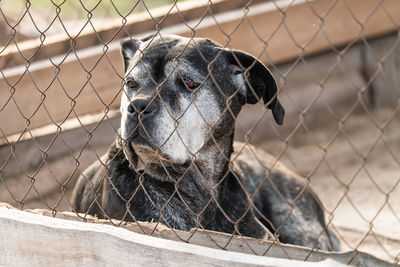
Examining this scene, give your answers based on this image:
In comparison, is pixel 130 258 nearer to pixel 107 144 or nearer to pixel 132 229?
pixel 132 229

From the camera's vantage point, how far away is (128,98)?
3.99m

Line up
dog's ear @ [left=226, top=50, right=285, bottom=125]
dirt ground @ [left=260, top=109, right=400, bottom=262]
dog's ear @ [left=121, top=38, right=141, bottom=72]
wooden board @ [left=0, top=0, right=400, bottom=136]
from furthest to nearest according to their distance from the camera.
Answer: wooden board @ [left=0, top=0, right=400, bottom=136] < dirt ground @ [left=260, top=109, right=400, bottom=262] < dog's ear @ [left=121, top=38, right=141, bottom=72] < dog's ear @ [left=226, top=50, right=285, bottom=125]

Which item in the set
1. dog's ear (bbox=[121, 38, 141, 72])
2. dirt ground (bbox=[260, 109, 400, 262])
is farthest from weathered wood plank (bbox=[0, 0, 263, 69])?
dirt ground (bbox=[260, 109, 400, 262])

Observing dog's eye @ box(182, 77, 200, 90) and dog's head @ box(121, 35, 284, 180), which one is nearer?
dog's head @ box(121, 35, 284, 180)

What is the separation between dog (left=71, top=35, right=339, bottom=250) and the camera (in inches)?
152

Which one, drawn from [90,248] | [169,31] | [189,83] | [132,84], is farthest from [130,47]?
[169,31]

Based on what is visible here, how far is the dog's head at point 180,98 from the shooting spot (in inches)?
152

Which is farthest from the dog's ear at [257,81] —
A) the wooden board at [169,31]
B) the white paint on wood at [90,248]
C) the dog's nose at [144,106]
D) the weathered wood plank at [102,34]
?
the weathered wood plank at [102,34]

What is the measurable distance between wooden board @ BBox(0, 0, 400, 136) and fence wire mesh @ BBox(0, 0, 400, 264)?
0.01 metres

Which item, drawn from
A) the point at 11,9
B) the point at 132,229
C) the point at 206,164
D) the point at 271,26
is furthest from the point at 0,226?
the point at 11,9

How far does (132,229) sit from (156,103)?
0.69 metres

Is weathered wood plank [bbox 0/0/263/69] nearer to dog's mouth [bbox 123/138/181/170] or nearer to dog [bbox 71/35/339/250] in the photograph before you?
dog [bbox 71/35/339/250]

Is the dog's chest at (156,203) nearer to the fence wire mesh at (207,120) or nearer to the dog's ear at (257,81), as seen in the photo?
the fence wire mesh at (207,120)

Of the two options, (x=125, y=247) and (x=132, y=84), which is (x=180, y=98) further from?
(x=125, y=247)
